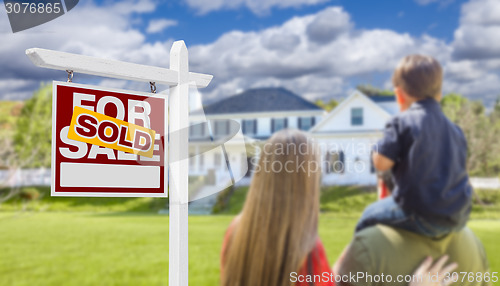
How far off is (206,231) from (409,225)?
3610 millimetres

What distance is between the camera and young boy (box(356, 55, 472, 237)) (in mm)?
1288

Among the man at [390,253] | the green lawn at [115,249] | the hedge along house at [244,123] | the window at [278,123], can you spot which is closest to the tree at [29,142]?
the green lawn at [115,249]

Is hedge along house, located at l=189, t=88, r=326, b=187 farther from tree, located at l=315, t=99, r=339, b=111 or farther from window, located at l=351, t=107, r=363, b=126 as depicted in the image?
window, located at l=351, t=107, r=363, b=126

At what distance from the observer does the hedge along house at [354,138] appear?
157 cm

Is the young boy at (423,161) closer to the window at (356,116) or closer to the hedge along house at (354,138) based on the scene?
the hedge along house at (354,138)

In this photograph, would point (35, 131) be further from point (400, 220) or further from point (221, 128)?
point (400, 220)

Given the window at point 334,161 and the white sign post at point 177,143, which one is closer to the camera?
the white sign post at point 177,143

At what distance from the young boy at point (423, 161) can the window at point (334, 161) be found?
35 cm

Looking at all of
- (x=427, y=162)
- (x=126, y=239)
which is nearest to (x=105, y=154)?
(x=427, y=162)

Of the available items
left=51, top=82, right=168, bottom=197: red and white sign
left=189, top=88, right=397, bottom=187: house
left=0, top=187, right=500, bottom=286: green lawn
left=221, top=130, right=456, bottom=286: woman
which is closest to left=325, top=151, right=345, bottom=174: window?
left=189, top=88, right=397, bottom=187: house

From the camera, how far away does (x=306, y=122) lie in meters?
2.36

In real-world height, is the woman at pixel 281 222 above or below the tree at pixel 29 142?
below

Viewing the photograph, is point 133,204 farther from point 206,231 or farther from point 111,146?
point 111,146

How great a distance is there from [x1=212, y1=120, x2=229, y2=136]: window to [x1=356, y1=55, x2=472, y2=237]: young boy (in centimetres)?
53
